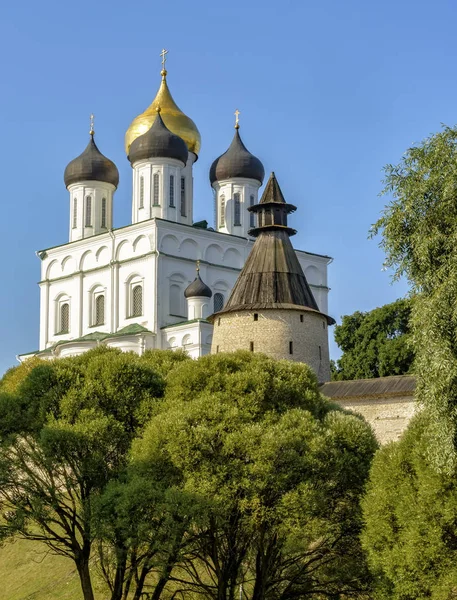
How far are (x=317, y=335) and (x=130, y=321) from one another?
49.7ft

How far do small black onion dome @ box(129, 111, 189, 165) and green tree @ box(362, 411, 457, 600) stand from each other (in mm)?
27202

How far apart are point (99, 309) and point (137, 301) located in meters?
2.15

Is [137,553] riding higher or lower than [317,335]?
lower

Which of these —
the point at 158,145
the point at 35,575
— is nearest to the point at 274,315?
the point at 35,575

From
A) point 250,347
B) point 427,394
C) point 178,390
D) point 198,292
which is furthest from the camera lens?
point 198,292

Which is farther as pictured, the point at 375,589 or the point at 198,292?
the point at 198,292

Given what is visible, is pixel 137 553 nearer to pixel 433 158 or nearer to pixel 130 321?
pixel 433 158

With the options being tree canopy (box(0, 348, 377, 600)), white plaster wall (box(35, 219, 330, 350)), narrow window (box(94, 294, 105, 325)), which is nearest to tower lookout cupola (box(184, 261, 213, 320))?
white plaster wall (box(35, 219, 330, 350))

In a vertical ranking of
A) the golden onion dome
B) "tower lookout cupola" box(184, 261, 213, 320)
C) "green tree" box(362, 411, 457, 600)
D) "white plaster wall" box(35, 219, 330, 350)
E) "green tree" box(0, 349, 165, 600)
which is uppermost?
the golden onion dome

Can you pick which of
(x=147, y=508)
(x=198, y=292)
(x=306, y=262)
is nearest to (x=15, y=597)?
(x=147, y=508)

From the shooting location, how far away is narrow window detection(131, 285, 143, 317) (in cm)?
4362

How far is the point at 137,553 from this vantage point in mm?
20000

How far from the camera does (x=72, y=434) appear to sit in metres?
19.8

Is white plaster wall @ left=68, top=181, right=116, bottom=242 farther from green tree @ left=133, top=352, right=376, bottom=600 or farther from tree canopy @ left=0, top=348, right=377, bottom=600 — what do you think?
green tree @ left=133, top=352, right=376, bottom=600
